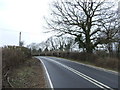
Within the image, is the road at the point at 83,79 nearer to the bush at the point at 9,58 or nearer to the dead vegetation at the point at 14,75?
the dead vegetation at the point at 14,75

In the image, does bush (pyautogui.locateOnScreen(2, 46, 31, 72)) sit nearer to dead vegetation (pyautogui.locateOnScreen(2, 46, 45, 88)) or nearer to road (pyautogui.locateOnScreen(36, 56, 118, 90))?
dead vegetation (pyautogui.locateOnScreen(2, 46, 45, 88))

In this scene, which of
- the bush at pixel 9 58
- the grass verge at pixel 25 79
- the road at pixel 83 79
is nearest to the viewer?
the road at pixel 83 79

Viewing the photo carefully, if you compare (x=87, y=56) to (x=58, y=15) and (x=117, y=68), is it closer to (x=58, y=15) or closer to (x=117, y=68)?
(x=58, y=15)

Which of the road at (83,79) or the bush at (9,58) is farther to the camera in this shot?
the bush at (9,58)

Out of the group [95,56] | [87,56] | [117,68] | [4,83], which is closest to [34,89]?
[4,83]

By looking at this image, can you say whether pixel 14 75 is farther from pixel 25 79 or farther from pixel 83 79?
pixel 83 79

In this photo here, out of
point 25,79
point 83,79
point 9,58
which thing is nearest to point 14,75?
point 25,79

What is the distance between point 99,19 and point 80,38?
490 cm

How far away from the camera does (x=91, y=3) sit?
37.2 m

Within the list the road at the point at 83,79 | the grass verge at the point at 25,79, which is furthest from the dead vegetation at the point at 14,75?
the road at the point at 83,79

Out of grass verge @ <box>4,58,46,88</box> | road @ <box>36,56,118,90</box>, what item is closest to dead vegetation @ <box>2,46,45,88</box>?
grass verge @ <box>4,58,46,88</box>

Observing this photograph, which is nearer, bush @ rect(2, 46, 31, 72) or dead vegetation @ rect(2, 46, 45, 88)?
dead vegetation @ rect(2, 46, 45, 88)

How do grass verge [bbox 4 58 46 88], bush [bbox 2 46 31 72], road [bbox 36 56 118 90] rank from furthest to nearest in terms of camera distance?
bush [bbox 2 46 31 72] → grass verge [bbox 4 58 46 88] → road [bbox 36 56 118 90]

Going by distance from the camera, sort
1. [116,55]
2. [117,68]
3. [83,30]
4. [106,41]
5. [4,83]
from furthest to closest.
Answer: [83,30], [106,41], [116,55], [117,68], [4,83]
